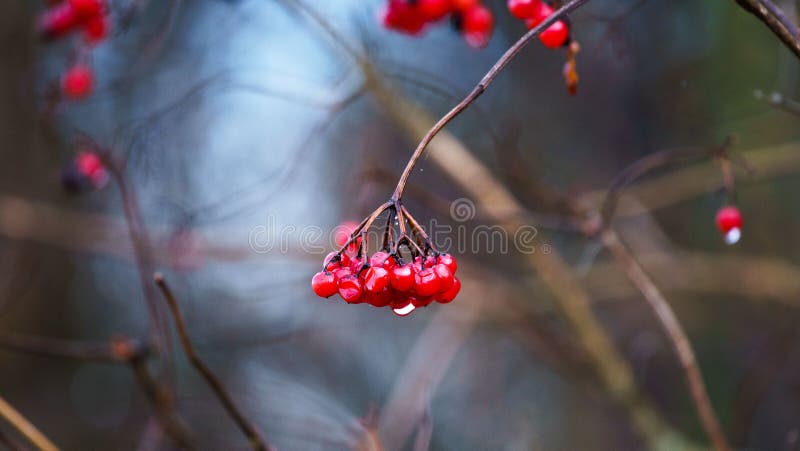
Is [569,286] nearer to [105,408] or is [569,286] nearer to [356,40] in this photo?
[356,40]

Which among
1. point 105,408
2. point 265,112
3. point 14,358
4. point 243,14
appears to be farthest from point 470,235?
point 14,358

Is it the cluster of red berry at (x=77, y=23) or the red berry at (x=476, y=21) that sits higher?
the red berry at (x=476, y=21)

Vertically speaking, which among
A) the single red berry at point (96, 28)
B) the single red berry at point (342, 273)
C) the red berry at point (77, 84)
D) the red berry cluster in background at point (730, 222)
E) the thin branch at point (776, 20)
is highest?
the red berry cluster in background at point (730, 222)

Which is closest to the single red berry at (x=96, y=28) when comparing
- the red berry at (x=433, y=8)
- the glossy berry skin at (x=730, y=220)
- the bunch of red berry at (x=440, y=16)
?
the bunch of red berry at (x=440, y=16)

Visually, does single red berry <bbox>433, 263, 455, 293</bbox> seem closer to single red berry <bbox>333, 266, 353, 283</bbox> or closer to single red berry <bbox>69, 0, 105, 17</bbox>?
single red berry <bbox>333, 266, 353, 283</bbox>

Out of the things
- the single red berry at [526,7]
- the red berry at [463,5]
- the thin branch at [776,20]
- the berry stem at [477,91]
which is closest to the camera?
the berry stem at [477,91]

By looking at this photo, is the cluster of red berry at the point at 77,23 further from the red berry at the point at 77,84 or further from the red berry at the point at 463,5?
the red berry at the point at 463,5

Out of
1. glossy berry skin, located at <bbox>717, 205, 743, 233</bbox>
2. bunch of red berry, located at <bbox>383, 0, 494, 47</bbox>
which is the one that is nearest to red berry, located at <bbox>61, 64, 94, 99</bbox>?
bunch of red berry, located at <bbox>383, 0, 494, 47</bbox>
